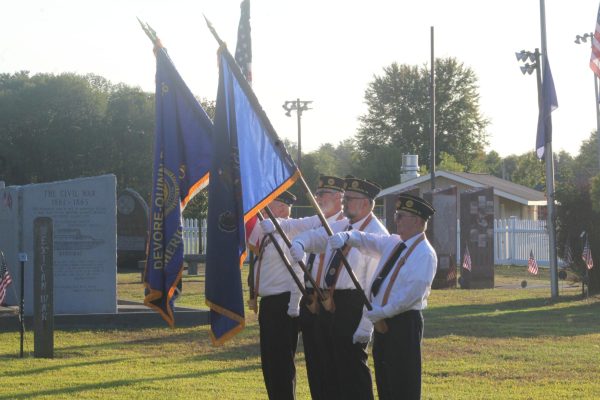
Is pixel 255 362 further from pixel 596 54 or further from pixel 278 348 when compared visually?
pixel 596 54

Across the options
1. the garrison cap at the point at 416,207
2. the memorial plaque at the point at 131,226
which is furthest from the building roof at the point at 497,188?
the garrison cap at the point at 416,207

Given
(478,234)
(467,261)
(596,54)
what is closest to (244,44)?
→ (596,54)

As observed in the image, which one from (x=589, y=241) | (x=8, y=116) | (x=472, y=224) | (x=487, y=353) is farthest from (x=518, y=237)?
(x=8, y=116)

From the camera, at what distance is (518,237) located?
3884 centimetres

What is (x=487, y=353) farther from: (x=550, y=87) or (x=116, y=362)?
(x=550, y=87)

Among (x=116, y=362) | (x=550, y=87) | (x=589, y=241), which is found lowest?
(x=116, y=362)

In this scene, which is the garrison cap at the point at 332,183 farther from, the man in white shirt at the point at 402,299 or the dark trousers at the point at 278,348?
the man in white shirt at the point at 402,299

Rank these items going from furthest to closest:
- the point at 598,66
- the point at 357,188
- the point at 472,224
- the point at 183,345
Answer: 1. the point at 472,224
2. the point at 598,66
3. the point at 183,345
4. the point at 357,188

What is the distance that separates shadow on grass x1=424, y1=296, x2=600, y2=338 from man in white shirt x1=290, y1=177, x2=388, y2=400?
7808 mm

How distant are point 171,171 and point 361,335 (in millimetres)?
2261

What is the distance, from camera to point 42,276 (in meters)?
14.2

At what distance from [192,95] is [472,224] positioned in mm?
19171

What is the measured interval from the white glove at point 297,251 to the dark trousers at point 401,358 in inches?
32.1

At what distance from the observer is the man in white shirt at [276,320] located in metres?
9.72
